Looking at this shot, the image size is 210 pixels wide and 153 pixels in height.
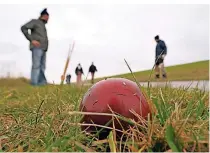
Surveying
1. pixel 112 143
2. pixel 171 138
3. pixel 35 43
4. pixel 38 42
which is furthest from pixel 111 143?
Result: pixel 38 42

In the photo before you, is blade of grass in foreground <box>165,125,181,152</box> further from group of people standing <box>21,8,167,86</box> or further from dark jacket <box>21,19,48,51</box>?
dark jacket <box>21,19,48,51</box>

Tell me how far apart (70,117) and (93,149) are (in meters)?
0.53

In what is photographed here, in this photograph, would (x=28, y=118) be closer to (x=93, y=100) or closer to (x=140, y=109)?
(x=93, y=100)

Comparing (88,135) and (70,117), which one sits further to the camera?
(70,117)

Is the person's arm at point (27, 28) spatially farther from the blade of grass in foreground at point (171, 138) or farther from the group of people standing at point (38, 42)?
the blade of grass in foreground at point (171, 138)

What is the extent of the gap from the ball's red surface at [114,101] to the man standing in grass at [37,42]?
7.31 m

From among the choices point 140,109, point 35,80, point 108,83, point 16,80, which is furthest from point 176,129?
point 16,80

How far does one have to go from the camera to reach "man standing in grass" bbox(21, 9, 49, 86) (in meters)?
9.07

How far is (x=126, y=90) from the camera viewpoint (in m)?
1.83

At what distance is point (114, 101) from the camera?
178 cm

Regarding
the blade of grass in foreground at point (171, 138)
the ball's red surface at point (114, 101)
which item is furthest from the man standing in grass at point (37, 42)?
the blade of grass in foreground at point (171, 138)

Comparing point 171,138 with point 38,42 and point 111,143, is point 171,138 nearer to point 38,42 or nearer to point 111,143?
point 111,143

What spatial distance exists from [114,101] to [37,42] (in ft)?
24.6

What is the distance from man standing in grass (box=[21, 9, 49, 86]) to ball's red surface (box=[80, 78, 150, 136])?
7.31 meters
